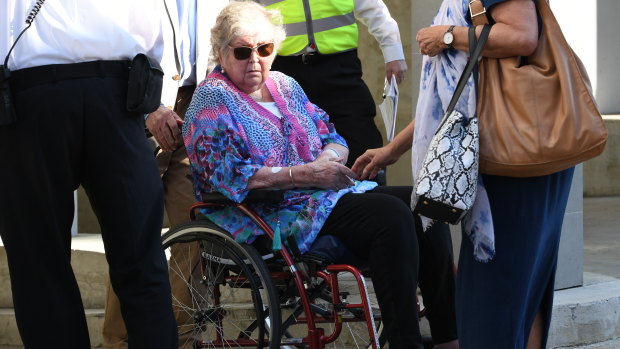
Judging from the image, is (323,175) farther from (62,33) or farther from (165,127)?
(62,33)

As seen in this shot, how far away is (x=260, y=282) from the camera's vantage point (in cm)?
391

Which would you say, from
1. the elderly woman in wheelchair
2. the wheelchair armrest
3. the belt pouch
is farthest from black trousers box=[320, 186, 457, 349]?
the belt pouch

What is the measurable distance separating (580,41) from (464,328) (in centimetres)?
692

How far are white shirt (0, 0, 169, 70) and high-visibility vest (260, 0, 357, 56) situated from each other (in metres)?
1.81

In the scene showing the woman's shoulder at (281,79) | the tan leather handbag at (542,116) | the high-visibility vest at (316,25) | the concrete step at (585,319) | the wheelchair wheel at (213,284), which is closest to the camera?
the tan leather handbag at (542,116)

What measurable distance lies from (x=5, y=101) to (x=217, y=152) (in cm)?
115

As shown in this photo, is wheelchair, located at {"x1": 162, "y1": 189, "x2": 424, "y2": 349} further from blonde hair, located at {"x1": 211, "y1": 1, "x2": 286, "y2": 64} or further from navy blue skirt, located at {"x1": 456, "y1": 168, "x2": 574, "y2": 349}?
navy blue skirt, located at {"x1": 456, "y1": 168, "x2": 574, "y2": 349}

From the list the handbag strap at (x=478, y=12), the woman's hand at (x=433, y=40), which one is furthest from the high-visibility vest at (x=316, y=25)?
the handbag strap at (x=478, y=12)

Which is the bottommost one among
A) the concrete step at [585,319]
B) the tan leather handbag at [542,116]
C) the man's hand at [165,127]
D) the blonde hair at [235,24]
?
the concrete step at [585,319]

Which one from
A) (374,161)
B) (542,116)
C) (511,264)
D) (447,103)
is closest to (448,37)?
(447,103)

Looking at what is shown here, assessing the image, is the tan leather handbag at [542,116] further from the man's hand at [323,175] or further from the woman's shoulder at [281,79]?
the woman's shoulder at [281,79]

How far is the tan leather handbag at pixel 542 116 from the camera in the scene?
274 centimetres

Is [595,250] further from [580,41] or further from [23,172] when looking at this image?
[23,172]

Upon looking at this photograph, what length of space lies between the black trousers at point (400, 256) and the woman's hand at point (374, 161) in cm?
14
